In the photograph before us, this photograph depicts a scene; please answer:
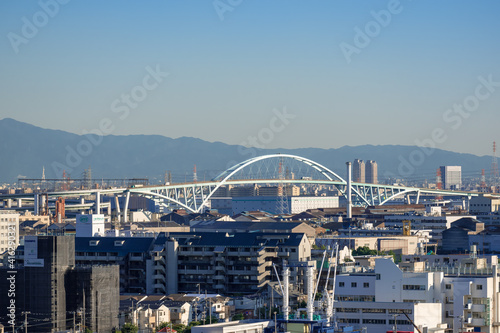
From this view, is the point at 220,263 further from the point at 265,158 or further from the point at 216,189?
the point at 265,158

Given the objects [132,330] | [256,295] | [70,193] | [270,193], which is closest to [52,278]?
[132,330]

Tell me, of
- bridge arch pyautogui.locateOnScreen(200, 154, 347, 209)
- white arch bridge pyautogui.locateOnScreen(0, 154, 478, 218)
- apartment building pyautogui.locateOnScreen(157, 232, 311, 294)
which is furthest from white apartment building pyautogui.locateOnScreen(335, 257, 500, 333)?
bridge arch pyautogui.locateOnScreen(200, 154, 347, 209)

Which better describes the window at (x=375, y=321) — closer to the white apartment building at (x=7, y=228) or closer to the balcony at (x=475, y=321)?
the balcony at (x=475, y=321)

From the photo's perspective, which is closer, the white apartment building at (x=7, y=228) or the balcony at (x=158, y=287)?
the balcony at (x=158, y=287)

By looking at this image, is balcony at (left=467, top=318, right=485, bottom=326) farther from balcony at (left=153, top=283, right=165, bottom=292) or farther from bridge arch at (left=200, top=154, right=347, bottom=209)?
bridge arch at (left=200, top=154, right=347, bottom=209)

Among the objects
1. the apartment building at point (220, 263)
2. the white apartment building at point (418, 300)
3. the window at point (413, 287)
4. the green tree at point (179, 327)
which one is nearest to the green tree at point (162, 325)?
the green tree at point (179, 327)

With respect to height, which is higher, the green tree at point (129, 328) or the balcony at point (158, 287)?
the balcony at point (158, 287)

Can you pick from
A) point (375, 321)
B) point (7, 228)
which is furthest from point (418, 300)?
point (7, 228)

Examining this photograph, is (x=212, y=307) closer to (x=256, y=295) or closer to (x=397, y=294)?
(x=256, y=295)

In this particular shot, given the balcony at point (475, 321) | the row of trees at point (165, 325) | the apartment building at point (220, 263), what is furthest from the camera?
the apartment building at point (220, 263)

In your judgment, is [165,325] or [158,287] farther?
[158,287]

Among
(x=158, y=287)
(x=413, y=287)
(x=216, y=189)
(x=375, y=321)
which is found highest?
(x=216, y=189)
